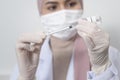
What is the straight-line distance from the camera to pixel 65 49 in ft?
3.09

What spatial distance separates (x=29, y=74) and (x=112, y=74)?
0.30m

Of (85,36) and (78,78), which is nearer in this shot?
(85,36)

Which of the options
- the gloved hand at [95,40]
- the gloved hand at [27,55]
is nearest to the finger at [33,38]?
the gloved hand at [27,55]

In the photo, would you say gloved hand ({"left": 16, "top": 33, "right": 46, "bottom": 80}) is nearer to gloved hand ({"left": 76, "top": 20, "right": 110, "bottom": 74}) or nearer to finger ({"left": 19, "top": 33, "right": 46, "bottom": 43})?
finger ({"left": 19, "top": 33, "right": 46, "bottom": 43})

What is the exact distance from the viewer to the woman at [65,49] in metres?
0.78

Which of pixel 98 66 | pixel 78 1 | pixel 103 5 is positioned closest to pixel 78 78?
pixel 98 66

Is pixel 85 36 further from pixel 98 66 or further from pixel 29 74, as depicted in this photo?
pixel 29 74

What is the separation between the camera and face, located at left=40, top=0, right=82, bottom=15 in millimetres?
866

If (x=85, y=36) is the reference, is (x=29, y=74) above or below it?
Answer: below

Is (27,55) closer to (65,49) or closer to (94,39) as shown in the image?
(65,49)

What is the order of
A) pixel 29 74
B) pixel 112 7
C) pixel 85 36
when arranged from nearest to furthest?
pixel 85 36 → pixel 29 74 → pixel 112 7

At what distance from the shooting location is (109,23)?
1.14 m

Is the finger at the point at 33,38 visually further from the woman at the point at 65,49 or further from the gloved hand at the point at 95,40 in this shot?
the gloved hand at the point at 95,40

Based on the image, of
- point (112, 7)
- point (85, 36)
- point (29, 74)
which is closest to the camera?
point (85, 36)
